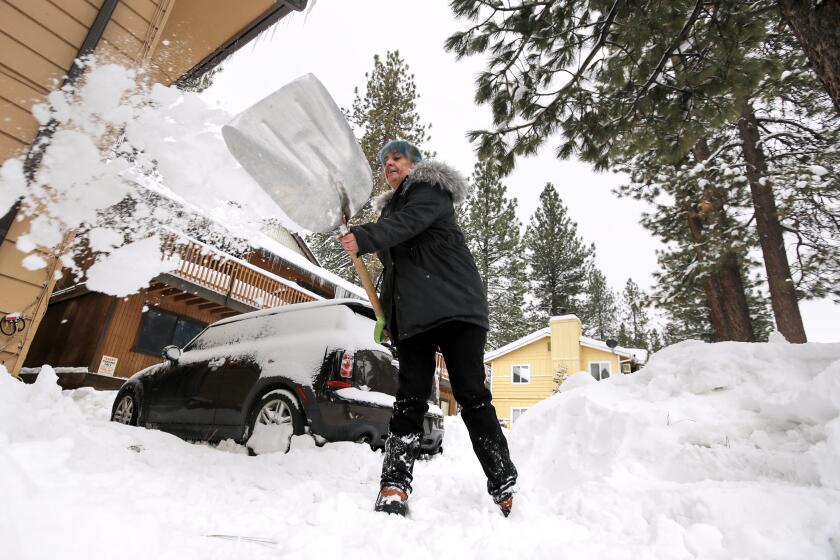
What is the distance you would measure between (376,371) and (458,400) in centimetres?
155

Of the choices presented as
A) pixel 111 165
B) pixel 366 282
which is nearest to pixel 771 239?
pixel 366 282

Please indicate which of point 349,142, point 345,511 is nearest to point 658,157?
point 349,142

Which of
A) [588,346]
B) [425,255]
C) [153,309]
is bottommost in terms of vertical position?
[425,255]

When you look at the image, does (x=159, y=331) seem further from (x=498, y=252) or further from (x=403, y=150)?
(x=498, y=252)

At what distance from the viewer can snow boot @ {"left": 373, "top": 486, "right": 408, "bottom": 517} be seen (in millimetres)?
1929

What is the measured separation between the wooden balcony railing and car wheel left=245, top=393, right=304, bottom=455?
9.55m

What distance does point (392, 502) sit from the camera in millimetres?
1951

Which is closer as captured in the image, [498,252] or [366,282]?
[366,282]

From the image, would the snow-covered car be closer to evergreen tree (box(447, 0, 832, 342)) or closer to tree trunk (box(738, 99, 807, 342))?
evergreen tree (box(447, 0, 832, 342))

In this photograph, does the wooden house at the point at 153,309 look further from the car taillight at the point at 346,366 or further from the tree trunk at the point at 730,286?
the tree trunk at the point at 730,286

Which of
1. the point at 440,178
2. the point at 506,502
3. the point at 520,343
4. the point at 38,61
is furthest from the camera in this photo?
the point at 520,343

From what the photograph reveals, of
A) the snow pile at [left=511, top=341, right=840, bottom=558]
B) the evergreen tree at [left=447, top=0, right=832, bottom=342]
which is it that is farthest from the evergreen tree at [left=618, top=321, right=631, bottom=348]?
the snow pile at [left=511, top=341, right=840, bottom=558]

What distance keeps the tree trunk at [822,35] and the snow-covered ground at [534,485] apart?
2049 millimetres

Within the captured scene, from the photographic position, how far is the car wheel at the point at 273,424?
3.39m
